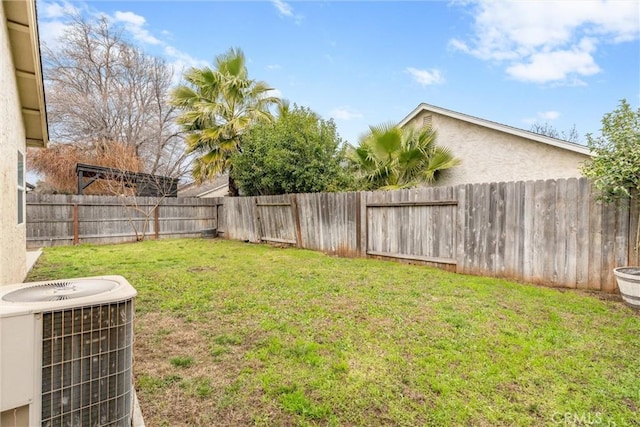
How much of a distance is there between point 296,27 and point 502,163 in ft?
25.1

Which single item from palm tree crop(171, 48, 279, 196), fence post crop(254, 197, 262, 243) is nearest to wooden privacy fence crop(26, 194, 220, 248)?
palm tree crop(171, 48, 279, 196)

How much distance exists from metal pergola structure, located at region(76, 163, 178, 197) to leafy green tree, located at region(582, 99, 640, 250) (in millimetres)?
12105

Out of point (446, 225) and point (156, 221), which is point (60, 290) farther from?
point (156, 221)

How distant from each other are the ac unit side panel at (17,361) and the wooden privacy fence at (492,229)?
236 inches

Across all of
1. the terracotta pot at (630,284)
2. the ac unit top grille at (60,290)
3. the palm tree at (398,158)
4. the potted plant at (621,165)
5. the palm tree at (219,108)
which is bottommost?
the terracotta pot at (630,284)

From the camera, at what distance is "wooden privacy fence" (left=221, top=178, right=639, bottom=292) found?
14.9 feet

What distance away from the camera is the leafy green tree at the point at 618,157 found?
4.03m

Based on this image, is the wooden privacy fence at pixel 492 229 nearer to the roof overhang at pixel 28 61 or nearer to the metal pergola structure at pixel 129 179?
the roof overhang at pixel 28 61

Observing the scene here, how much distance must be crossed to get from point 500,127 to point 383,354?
9.27 m

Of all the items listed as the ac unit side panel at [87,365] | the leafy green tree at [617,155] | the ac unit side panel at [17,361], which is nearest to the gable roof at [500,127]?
the leafy green tree at [617,155]

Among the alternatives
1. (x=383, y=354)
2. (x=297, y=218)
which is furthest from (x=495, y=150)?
(x=383, y=354)

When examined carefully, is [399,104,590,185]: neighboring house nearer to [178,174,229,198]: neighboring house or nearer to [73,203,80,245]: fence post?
[73,203,80,245]: fence post

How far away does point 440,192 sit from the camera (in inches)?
250

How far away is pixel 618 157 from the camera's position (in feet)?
13.7
